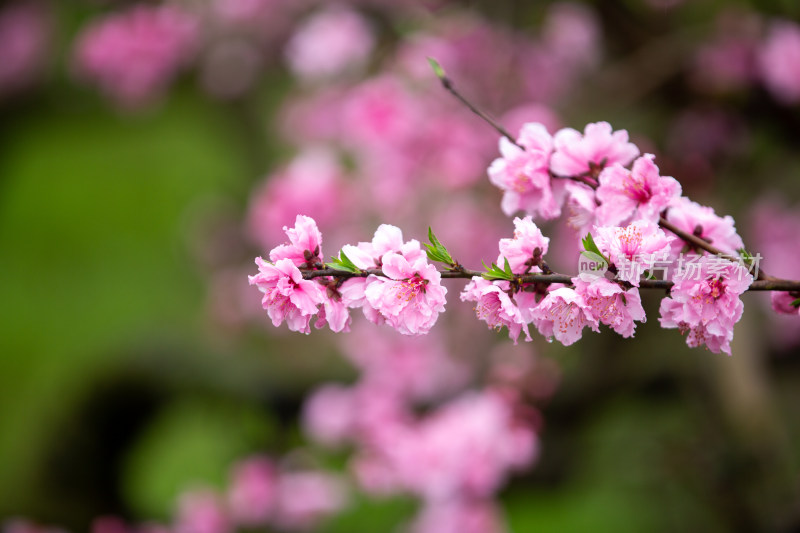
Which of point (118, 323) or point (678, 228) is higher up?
point (678, 228)

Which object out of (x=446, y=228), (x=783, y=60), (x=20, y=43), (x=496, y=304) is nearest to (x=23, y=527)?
(x=446, y=228)

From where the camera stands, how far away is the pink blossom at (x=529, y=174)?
0.77 meters

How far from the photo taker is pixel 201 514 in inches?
86.5

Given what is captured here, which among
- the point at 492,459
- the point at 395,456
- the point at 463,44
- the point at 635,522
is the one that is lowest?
the point at 635,522

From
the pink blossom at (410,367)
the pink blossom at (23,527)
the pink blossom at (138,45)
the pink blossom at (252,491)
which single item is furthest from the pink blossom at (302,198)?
the pink blossom at (23,527)

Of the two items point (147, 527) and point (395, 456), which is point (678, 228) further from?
point (147, 527)

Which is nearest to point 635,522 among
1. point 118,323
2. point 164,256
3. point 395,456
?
point 395,456

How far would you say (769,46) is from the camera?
1.81 m

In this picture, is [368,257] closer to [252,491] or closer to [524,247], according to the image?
[524,247]

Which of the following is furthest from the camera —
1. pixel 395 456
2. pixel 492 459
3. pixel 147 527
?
pixel 147 527

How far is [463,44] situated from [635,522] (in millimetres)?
2048

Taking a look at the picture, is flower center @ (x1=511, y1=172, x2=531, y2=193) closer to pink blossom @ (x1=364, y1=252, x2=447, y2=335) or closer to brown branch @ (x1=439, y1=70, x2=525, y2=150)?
brown branch @ (x1=439, y1=70, x2=525, y2=150)

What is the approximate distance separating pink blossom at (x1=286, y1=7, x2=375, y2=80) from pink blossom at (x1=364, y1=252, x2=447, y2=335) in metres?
1.77

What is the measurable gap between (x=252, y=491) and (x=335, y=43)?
152 centimetres
